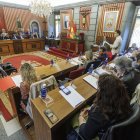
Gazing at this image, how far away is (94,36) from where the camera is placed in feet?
19.6

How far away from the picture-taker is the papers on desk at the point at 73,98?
122 cm

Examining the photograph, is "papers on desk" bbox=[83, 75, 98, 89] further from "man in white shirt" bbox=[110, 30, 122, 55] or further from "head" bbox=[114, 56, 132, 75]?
"man in white shirt" bbox=[110, 30, 122, 55]

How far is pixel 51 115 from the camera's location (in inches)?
40.7

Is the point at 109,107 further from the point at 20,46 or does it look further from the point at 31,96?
the point at 20,46

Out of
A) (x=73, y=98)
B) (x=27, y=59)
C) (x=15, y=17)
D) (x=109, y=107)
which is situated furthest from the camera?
(x=15, y=17)

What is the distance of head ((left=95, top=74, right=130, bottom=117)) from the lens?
0.85 metres

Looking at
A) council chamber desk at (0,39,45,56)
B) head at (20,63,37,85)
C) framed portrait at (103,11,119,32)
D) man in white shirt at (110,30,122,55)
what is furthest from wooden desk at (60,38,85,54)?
head at (20,63,37,85)

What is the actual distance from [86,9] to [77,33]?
1.38 m

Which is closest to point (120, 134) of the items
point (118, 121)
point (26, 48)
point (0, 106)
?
point (118, 121)

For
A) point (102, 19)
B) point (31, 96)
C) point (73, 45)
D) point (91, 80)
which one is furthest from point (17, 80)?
point (102, 19)

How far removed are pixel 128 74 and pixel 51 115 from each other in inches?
46.2

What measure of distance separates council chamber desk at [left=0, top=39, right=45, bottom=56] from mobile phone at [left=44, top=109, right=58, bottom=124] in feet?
20.3

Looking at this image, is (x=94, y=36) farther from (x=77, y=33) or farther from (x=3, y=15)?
(x=3, y=15)

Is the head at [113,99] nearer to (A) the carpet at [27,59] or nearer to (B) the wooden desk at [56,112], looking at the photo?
(B) the wooden desk at [56,112]
